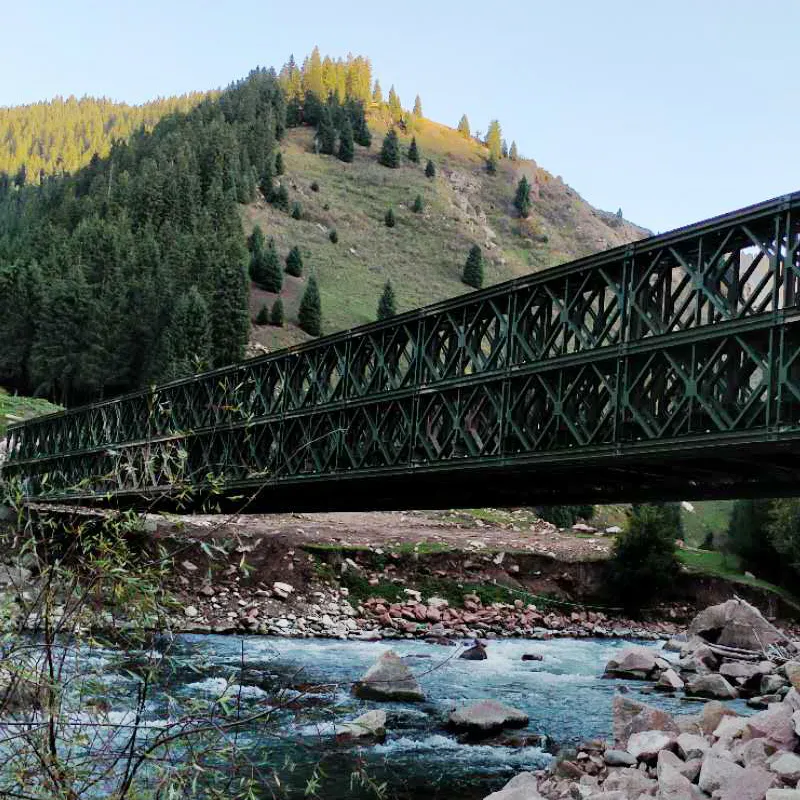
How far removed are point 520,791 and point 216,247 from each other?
98309 millimetres

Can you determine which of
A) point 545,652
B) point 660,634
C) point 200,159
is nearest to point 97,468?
point 545,652

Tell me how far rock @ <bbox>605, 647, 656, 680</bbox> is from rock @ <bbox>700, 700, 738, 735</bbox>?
1270 cm

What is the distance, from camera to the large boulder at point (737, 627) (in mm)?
33375

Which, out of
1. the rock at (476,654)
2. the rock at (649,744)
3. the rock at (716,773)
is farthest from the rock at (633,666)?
the rock at (716,773)

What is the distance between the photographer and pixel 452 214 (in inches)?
7160

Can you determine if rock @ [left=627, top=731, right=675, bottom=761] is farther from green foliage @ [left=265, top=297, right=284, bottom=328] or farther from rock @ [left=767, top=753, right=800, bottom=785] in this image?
green foliage @ [left=265, top=297, right=284, bottom=328]

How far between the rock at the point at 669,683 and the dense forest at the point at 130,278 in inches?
1736

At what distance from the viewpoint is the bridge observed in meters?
17.8

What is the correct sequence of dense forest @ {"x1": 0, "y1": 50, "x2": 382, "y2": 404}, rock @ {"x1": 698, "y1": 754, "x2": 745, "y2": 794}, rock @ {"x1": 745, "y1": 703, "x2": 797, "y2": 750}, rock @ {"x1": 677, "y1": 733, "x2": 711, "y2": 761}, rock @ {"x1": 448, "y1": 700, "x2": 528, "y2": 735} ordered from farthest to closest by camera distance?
dense forest @ {"x1": 0, "y1": 50, "x2": 382, "y2": 404}, rock @ {"x1": 448, "y1": 700, "x2": 528, "y2": 735}, rock @ {"x1": 677, "y1": 733, "x2": 711, "y2": 761}, rock @ {"x1": 745, "y1": 703, "x2": 797, "y2": 750}, rock @ {"x1": 698, "y1": 754, "x2": 745, "y2": 794}

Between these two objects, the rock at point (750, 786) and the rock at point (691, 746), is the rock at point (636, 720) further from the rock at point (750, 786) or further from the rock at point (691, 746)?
the rock at point (750, 786)

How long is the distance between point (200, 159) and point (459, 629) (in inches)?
4240

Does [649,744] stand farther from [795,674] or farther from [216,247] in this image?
[216,247]

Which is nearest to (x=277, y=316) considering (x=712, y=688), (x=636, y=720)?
(x=712, y=688)

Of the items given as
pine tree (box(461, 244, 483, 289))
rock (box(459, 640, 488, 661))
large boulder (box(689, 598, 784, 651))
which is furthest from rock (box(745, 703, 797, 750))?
pine tree (box(461, 244, 483, 289))
